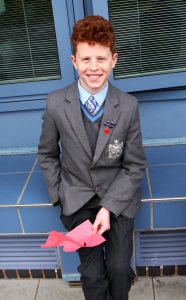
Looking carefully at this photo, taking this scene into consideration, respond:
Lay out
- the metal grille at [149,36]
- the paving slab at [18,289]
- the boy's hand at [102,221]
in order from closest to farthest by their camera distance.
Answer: the boy's hand at [102,221] < the metal grille at [149,36] < the paving slab at [18,289]

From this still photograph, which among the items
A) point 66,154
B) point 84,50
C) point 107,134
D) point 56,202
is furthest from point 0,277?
point 84,50

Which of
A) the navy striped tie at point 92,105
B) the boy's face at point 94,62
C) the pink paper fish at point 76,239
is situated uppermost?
the boy's face at point 94,62

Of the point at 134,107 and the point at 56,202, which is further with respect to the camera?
the point at 56,202

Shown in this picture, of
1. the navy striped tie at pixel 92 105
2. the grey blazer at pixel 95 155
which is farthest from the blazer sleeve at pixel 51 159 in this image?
the navy striped tie at pixel 92 105

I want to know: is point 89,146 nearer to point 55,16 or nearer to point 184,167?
point 184,167

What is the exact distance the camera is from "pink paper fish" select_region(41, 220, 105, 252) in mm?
1296

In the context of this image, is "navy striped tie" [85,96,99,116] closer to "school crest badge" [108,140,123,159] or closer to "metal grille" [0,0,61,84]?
"school crest badge" [108,140,123,159]

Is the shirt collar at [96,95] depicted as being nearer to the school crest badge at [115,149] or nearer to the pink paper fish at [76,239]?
the school crest badge at [115,149]

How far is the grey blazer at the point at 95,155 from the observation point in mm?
1412

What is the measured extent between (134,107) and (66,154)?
12.4 inches

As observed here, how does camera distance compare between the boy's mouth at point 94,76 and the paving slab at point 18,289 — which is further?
the paving slab at point 18,289

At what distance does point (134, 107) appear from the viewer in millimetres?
1429

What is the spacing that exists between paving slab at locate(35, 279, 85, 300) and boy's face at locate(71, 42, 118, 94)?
3.30 feet

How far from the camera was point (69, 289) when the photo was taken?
6.06ft
